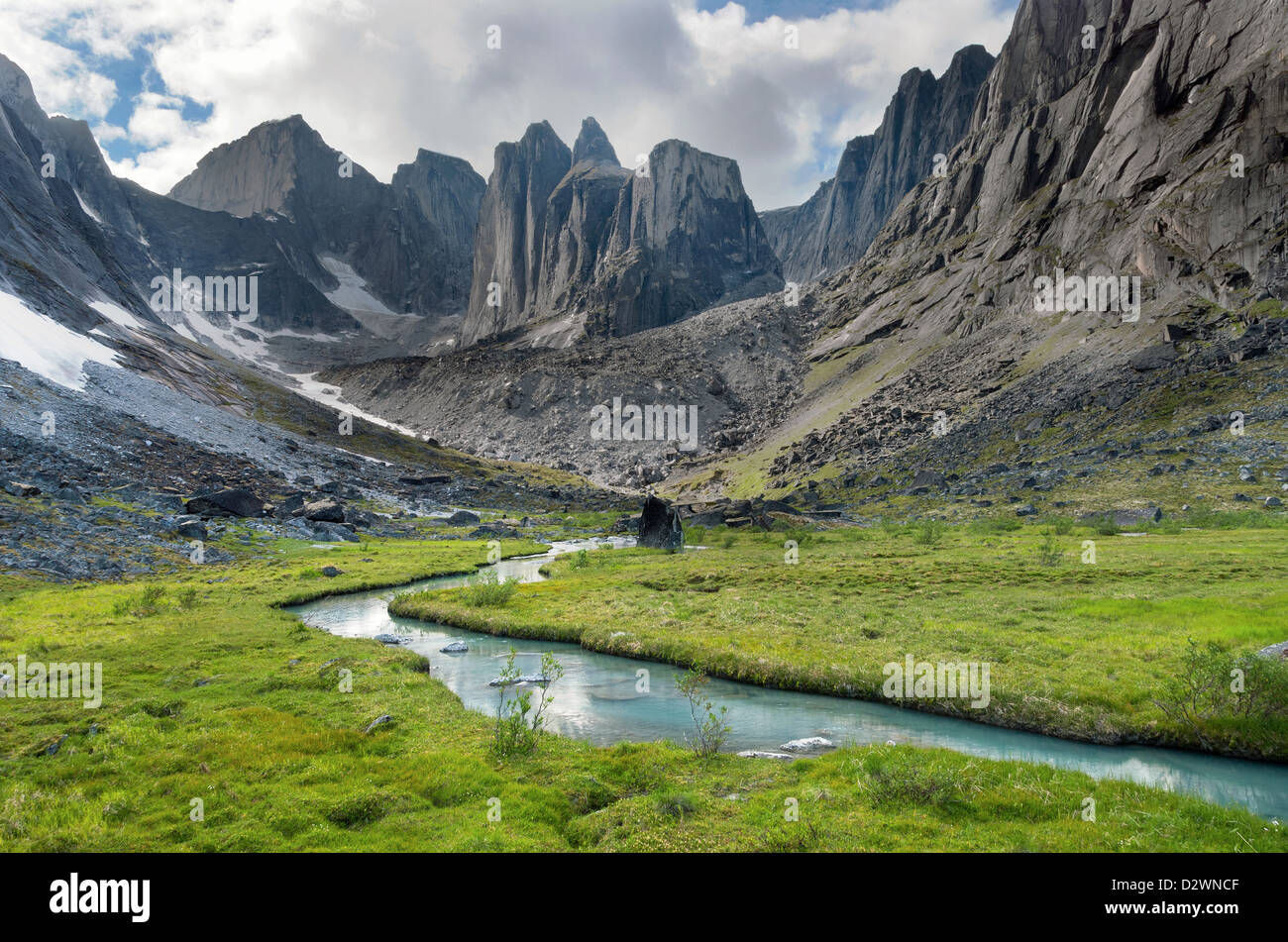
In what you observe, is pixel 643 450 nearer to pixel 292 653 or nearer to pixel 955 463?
pixel 955 463

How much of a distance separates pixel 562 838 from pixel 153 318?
660 ft

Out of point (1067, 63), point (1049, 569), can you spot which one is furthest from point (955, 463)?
point (1067, 63)

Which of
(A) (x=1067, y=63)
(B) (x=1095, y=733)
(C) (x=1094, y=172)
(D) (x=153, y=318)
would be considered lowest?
(B) (x=1095, y=733)

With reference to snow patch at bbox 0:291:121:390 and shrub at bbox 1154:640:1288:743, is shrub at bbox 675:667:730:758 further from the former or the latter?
snow patch at bbox 0:291:121:390

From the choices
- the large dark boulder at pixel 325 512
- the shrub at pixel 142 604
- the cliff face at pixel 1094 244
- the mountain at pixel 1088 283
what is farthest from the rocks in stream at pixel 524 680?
the cliff face at pixel 1094 244

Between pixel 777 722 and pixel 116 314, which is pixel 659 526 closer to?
pixel 777 722

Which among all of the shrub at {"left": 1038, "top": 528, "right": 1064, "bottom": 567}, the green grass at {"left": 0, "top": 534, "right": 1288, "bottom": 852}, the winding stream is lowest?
the winding stream

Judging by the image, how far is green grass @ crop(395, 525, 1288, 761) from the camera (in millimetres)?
21609

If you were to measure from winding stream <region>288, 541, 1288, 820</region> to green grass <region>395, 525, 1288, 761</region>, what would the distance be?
70 cm

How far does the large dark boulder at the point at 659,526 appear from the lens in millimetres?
70188

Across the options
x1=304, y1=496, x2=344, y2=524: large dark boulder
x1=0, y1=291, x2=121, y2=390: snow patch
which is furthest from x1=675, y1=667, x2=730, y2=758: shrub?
x1=0, y1=291, x2=121, y2=390: snow patch

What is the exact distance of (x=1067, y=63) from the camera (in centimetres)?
16225

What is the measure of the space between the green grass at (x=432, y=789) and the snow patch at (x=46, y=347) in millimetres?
78829

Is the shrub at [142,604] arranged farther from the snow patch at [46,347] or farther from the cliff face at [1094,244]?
the cliff face at [1094,244]
